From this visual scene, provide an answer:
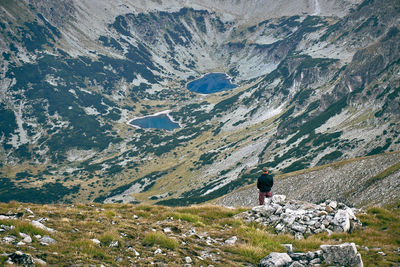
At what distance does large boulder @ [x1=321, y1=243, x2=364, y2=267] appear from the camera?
12320mm

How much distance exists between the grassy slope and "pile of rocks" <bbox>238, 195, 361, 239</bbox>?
698mm

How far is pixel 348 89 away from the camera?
493 ft

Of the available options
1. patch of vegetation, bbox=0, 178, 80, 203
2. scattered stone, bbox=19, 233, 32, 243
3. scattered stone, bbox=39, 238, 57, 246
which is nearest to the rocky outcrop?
scattered stone, bbox=39, 238, 57, 246

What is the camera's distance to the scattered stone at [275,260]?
1210 cm

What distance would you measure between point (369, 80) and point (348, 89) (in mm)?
9488

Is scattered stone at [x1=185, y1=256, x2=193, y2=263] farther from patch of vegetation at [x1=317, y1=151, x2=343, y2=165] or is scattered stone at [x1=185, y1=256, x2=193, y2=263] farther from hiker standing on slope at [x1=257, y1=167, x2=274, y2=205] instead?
patch of vegetation at [x1=317, y1=151, x2=343, y2=165]

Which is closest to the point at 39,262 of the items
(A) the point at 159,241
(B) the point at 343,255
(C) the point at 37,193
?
(A) the point at 159,241

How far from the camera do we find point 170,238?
Answer: 45.5ft

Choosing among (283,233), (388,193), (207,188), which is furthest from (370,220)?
(207,188)

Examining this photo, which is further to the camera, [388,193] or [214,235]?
[388,193]

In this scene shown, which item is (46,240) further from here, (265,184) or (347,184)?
(347,184)

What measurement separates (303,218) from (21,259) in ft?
45.4

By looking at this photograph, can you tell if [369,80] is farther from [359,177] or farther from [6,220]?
[6,220]

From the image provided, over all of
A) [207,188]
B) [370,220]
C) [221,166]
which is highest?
Answer: [221,166]
